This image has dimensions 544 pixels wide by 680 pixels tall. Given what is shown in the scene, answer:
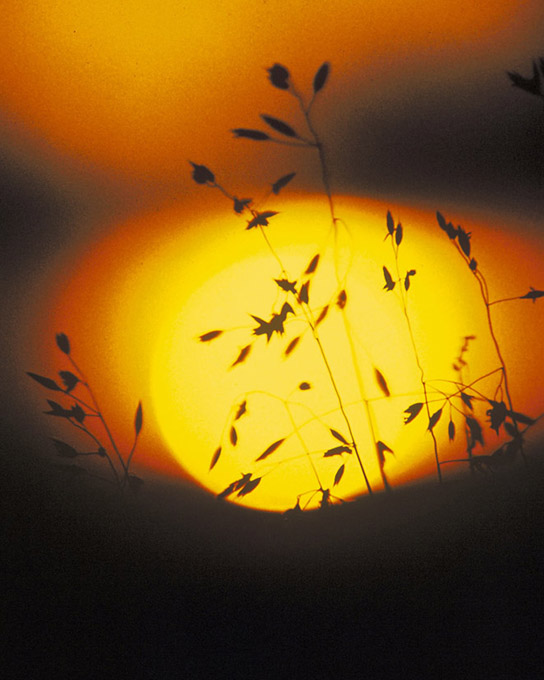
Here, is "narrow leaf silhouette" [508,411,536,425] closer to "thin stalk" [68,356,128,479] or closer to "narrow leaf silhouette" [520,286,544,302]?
"narrow leaf silhouette" [520,286,544,302]

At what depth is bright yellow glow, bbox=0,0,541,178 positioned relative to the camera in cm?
72

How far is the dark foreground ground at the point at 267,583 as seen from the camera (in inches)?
28.2

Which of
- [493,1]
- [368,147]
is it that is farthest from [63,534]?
[493,1]

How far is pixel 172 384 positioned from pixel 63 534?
A: 305 millimetres

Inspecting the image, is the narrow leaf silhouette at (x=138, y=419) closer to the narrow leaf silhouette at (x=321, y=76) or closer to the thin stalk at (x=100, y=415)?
the thin stalk at (x=100, y=415)

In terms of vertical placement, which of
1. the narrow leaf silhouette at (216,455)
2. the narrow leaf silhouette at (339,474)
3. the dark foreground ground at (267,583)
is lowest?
the dark foreground ground at (267,583)

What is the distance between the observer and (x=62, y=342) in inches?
31.8

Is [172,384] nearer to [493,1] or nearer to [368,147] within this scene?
[368,147]

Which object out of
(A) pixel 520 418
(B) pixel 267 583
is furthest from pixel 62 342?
(A) pixel 520 418

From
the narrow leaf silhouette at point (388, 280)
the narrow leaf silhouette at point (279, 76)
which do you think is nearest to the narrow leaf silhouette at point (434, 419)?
the narrow leaf silhouette at point (388, 280)

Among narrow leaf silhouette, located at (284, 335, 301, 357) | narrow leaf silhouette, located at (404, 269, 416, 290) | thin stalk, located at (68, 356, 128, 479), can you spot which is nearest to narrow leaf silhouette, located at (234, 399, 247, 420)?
narrow leaf silhouette, located at (284, 335, 301, 357)

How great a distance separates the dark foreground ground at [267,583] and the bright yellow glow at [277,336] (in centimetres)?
7

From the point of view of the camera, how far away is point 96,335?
31.6 inches

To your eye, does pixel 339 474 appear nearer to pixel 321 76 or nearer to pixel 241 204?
pixel 241 204
